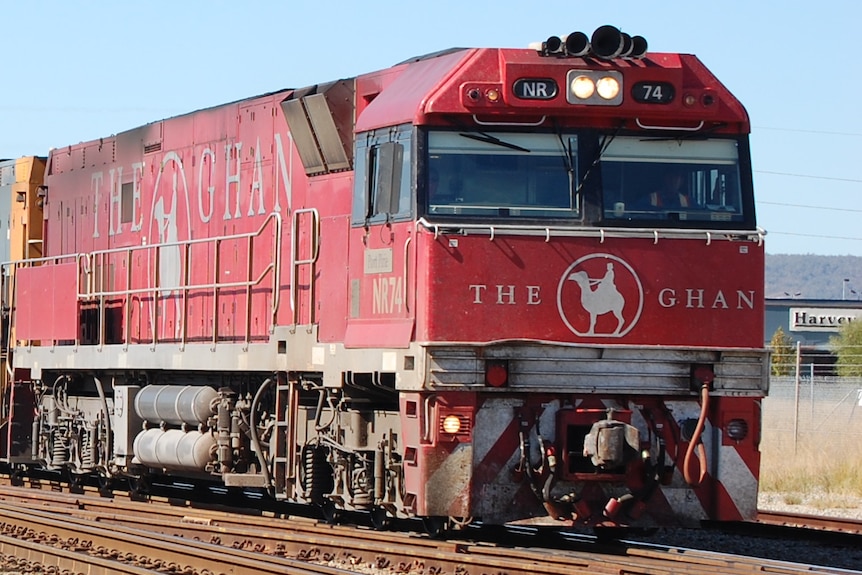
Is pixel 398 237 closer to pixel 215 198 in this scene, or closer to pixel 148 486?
pixel 215 198

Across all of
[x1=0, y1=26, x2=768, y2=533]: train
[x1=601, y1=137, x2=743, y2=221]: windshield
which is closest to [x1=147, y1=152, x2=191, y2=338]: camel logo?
[x1=0, y1=26, x2=768, y2=533]: train

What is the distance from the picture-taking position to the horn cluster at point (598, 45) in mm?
9648

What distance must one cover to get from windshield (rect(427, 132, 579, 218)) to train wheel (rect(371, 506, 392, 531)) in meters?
2.75

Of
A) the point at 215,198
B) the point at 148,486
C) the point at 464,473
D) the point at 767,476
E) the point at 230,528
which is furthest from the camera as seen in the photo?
the point at 767,476

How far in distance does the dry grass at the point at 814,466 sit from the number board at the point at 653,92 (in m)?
7.04

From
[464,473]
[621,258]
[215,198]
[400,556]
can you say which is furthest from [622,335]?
[215,198]

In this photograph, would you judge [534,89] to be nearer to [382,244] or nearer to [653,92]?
[653,92]

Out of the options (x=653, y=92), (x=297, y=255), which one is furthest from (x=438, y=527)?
(x=653, y=92)

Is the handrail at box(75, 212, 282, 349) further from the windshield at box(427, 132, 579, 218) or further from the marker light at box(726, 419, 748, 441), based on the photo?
the marker light at box(726, 419, 748, 441)

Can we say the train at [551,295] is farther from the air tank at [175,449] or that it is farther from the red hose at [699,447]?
the air tank at [175,449]

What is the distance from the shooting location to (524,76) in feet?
31.3

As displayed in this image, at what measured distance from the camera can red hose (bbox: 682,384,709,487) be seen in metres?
9.55

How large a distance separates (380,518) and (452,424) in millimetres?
2070

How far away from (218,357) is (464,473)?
383 centimetres
